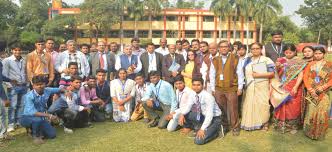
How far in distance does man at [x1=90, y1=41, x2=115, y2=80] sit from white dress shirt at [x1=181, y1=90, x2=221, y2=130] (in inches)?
121

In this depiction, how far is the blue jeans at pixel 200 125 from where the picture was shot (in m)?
5.62

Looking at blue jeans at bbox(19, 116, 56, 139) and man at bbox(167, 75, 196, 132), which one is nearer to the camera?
blue jeans at bbox(19, 116, 56, 139)

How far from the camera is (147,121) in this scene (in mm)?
7152

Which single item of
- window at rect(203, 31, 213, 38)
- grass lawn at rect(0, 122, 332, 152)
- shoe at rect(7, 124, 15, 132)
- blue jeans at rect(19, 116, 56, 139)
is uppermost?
window at rect(203, 31, 213, 38)

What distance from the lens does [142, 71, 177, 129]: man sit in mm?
6910

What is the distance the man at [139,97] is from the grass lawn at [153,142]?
2.95 ft

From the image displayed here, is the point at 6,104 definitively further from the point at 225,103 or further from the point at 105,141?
the point at 225,103

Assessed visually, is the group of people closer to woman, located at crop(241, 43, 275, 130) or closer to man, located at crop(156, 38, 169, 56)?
woman, located at crop(241, 43, 275, 130)

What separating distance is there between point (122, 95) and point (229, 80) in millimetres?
2568

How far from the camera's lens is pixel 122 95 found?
741cm

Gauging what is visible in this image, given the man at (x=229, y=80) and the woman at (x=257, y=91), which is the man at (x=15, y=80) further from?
the woman at (x=257, y=91)

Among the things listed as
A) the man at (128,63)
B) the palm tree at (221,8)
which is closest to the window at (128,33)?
the palm tree at (221,8)

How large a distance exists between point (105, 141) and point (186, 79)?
2520mm

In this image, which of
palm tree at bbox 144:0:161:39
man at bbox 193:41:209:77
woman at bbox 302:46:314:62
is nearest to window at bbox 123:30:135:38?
palm tree at bbox 144:0:161:39
